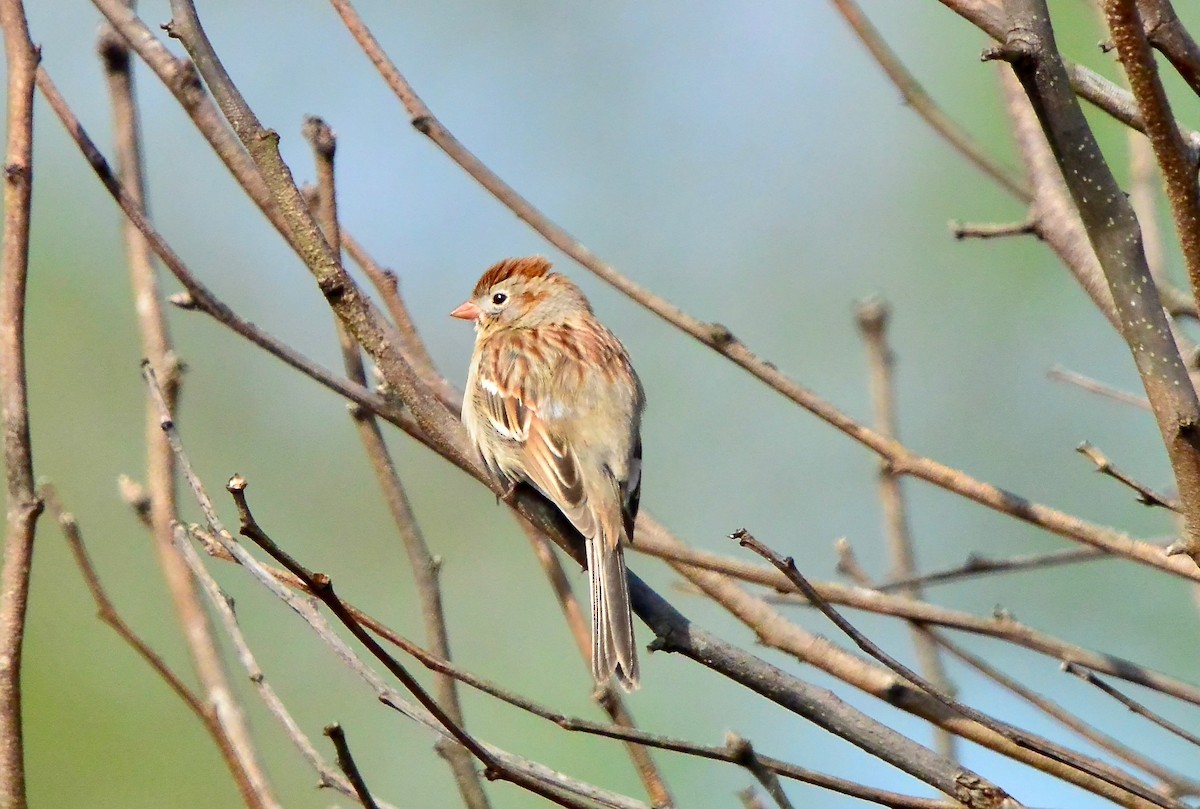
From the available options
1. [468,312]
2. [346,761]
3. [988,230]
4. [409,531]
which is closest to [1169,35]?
[988,230]

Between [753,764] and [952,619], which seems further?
[952,619]

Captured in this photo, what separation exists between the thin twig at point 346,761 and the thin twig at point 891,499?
1429 mm

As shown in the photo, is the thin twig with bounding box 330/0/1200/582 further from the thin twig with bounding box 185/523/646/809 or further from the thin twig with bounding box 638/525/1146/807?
the thin twig with bounding box 185/523/646/809

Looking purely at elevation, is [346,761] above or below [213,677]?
below

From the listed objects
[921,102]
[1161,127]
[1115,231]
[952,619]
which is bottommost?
[952,619]

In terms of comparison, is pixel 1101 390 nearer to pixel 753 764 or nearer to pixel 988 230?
pixel 988 230

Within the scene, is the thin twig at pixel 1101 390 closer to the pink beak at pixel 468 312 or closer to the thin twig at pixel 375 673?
the thin twig at pixel 375 673

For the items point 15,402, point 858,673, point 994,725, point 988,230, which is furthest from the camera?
point 988,230

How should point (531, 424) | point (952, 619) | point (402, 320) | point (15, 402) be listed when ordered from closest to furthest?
point (15, 402) → point (952, 619) → point (402, 320) → point (531, 424)

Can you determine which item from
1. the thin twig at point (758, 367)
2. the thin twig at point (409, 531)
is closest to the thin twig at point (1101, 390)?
the thin twig at point (758, 367)

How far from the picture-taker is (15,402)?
7.70 feet

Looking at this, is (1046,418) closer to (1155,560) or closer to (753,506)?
(753,506)

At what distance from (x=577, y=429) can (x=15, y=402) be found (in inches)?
71.7

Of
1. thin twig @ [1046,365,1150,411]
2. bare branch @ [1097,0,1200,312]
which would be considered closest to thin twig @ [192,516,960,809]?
bare branch @ [1097,0,1200,312]
